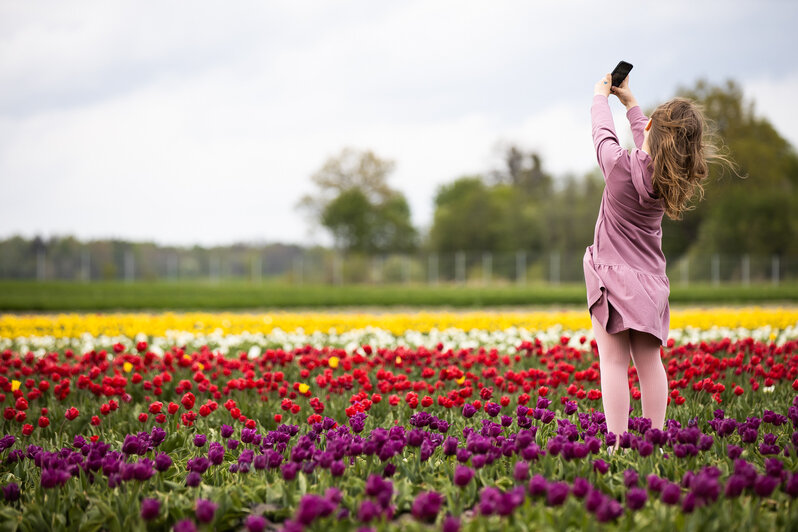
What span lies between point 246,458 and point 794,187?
140 feet

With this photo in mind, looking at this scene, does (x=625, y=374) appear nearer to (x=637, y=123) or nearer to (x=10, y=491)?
(x=637, y=123)

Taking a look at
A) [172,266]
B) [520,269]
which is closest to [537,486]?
[520,269]

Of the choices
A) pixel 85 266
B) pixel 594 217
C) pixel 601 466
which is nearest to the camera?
pixel 601 466

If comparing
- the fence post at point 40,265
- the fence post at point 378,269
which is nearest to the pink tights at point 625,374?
the fence post at point 378,269

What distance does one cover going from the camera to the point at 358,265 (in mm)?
29688

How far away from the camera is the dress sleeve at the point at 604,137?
2.63m

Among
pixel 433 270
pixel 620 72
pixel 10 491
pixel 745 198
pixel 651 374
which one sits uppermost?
pixel 745 198

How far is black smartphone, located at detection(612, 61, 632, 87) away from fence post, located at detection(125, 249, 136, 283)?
1179 inches

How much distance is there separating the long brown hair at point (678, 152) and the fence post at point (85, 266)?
3099 centimetres

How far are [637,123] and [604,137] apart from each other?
0.27 meters

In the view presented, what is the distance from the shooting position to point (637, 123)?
2865 mm

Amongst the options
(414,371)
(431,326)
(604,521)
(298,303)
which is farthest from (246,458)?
(298,303)

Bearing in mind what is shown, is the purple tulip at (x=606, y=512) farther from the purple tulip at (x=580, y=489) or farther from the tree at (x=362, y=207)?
the tree at (x=362, y=207)

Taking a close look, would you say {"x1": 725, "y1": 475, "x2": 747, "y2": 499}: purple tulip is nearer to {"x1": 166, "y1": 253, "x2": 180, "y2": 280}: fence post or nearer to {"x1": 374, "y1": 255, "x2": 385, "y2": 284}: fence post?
{"x1": 374, "y1": 255, "x2": 385, "y2": 284}: fence post
